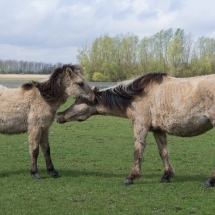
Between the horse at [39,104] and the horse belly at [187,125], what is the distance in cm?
189

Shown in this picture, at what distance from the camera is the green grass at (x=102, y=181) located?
270 inches

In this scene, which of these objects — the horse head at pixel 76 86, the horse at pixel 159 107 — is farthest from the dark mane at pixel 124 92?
the horse head at pixel 76 86

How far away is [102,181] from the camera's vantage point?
891cm

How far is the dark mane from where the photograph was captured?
29.7 ft

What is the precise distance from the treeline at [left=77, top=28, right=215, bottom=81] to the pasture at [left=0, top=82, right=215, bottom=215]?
30.4m

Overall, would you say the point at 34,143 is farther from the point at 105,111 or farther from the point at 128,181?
the point at 128,181

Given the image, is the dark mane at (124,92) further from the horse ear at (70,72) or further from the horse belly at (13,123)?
the horse belly at (13,123)

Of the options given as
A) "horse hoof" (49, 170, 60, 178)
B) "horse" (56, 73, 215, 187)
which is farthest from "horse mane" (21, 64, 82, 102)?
"horse hoof" (49, 170, 60, 178)

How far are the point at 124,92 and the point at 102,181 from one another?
1.95m

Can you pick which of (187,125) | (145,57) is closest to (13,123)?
(187,125)

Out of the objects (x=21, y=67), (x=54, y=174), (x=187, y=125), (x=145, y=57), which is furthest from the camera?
(x=21, y=67)

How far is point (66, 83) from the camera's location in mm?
→ 9578

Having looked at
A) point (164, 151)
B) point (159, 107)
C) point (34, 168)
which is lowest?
point (34, 168)

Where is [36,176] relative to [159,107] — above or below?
below
